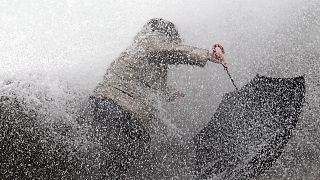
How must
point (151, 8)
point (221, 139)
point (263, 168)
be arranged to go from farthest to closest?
point (151, 8) → point (221, 139) → point (263, 168)

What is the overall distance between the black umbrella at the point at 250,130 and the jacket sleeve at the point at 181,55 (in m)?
0.61

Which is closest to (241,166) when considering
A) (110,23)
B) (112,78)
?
(112,78)

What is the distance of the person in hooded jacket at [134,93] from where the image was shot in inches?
164

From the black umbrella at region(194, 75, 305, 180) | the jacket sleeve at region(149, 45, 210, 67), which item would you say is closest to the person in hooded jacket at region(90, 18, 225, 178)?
the jacket sleeve at region(149, 45, 210, 67)

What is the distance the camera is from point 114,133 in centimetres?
418

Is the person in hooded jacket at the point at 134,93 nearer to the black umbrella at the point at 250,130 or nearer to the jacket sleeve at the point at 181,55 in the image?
the jacket sleeve at the point at 181,55

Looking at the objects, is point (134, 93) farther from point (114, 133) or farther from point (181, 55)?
point (181, 55)

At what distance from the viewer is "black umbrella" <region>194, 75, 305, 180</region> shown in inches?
159

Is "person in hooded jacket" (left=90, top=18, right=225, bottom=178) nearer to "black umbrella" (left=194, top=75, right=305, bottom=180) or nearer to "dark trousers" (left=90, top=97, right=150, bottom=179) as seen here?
"dark trousers" (left=90, top=97, right=150, bottom=179)

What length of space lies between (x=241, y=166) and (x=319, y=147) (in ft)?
5.15

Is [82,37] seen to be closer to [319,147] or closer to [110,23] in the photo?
[110,23]

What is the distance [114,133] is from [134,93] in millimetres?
478

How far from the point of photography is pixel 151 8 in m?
9.60

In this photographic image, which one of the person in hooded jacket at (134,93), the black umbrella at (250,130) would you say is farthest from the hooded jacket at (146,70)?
the black umbrella at (250,130)
